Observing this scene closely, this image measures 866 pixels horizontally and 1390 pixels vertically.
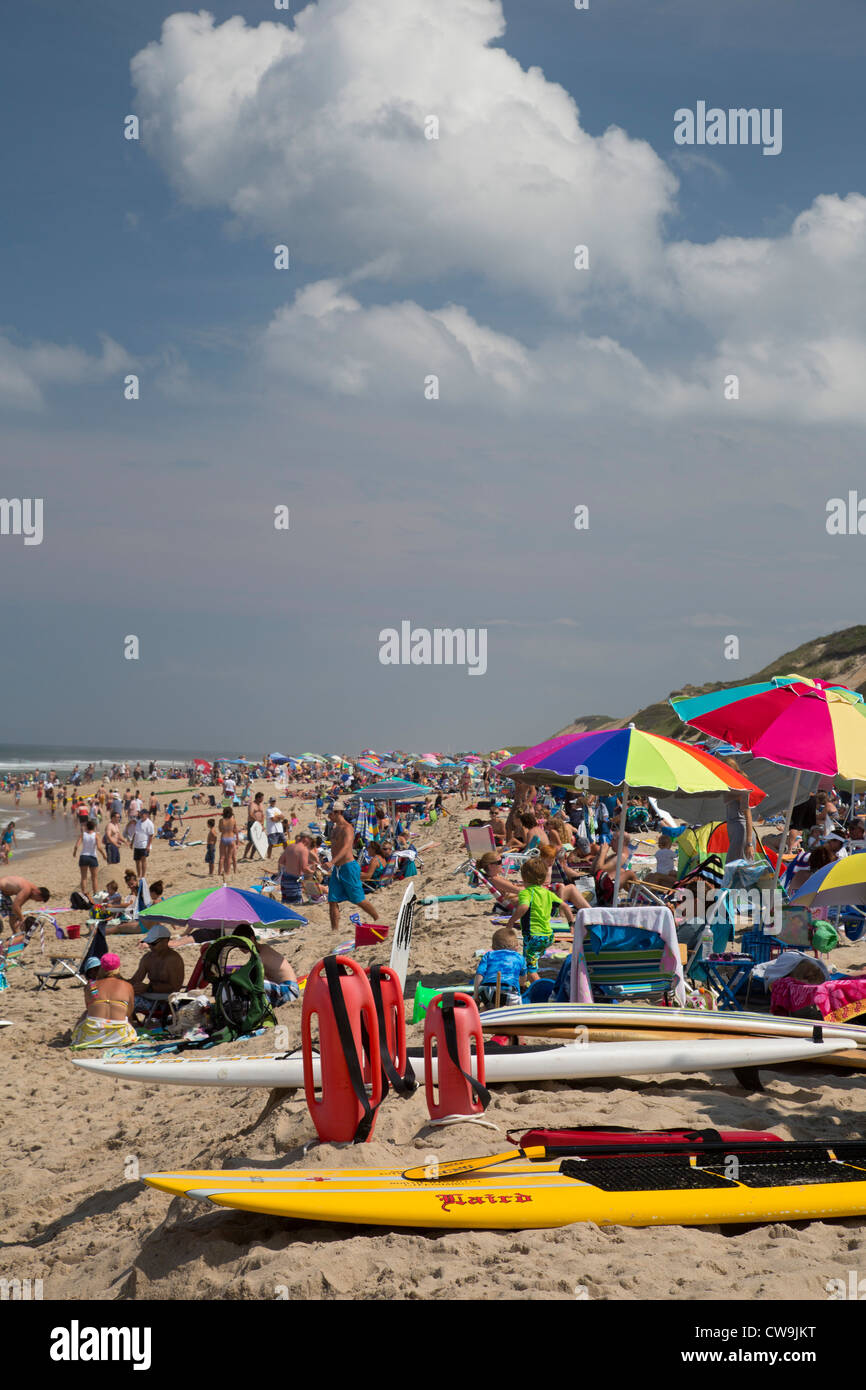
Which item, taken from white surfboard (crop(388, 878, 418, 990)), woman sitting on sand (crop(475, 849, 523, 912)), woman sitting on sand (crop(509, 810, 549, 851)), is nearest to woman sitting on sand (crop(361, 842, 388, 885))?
woman sitting on sand (crop(509, 810, 549, 851))

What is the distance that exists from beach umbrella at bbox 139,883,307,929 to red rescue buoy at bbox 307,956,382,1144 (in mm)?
4402

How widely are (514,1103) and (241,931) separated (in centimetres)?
381

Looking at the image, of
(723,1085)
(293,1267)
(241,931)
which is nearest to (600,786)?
(723,1085)

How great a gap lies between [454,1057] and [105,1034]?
15.3 feet

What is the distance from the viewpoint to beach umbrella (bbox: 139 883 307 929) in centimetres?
893

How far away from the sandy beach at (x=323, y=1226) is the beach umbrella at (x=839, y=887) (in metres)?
1.30

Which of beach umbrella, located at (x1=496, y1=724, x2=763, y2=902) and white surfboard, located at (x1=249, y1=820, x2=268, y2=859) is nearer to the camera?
beach umbrella, located at (x1=496, y1=724, x2=763, y2=902)

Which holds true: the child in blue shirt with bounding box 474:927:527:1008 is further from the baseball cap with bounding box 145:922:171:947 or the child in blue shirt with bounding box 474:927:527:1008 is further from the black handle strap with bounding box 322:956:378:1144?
the baseball cap with bounding box 145:922:171:947

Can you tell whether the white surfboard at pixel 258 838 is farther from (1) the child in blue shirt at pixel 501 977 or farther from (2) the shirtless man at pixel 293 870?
(1) the child in blue shirt at pixel 501 977

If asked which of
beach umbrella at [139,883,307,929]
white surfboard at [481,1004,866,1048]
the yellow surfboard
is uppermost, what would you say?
beach umbrella at [139,883,307,929]

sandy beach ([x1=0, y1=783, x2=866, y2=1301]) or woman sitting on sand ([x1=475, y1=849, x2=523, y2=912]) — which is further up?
woman sitting on sand ([x1=475, y1=849, x2=523, y2=912])

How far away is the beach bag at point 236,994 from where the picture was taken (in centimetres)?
810

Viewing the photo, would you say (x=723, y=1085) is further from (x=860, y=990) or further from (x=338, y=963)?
(x=338, y=963)

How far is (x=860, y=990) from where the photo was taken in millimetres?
6605
